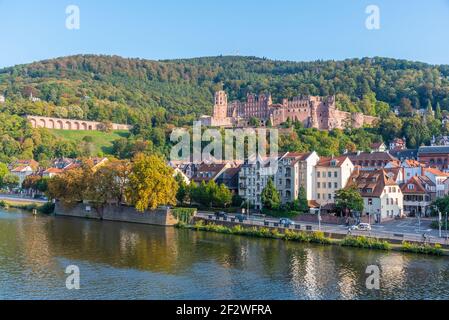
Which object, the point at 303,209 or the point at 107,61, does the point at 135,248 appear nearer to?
the point at 303,209

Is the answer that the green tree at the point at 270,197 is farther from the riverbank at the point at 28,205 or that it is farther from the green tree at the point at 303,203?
the riverbank at the point at 28,205

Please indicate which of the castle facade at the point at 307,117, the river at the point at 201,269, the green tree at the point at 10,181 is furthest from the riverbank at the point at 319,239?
the castle facade at the point at 307,117

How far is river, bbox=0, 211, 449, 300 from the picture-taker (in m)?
21.6

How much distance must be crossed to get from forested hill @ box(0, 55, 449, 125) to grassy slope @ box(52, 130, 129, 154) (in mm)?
4850

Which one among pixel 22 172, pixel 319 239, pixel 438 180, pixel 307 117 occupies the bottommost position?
Result: pixel 319 239

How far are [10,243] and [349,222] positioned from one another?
22817 mm

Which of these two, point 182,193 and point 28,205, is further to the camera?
point 28,205

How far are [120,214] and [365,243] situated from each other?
23.2 metres

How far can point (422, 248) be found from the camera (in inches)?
1141

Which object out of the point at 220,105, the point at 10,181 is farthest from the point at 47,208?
the point at 220,105

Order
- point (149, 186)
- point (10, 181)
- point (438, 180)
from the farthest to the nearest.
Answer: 1. point (10, 181)
2. point (438, 180)
3. point (149, 186)

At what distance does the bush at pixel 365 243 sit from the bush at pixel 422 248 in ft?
3.15

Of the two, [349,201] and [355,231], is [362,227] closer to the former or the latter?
[355,231]

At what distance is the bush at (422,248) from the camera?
28605 millimetres
